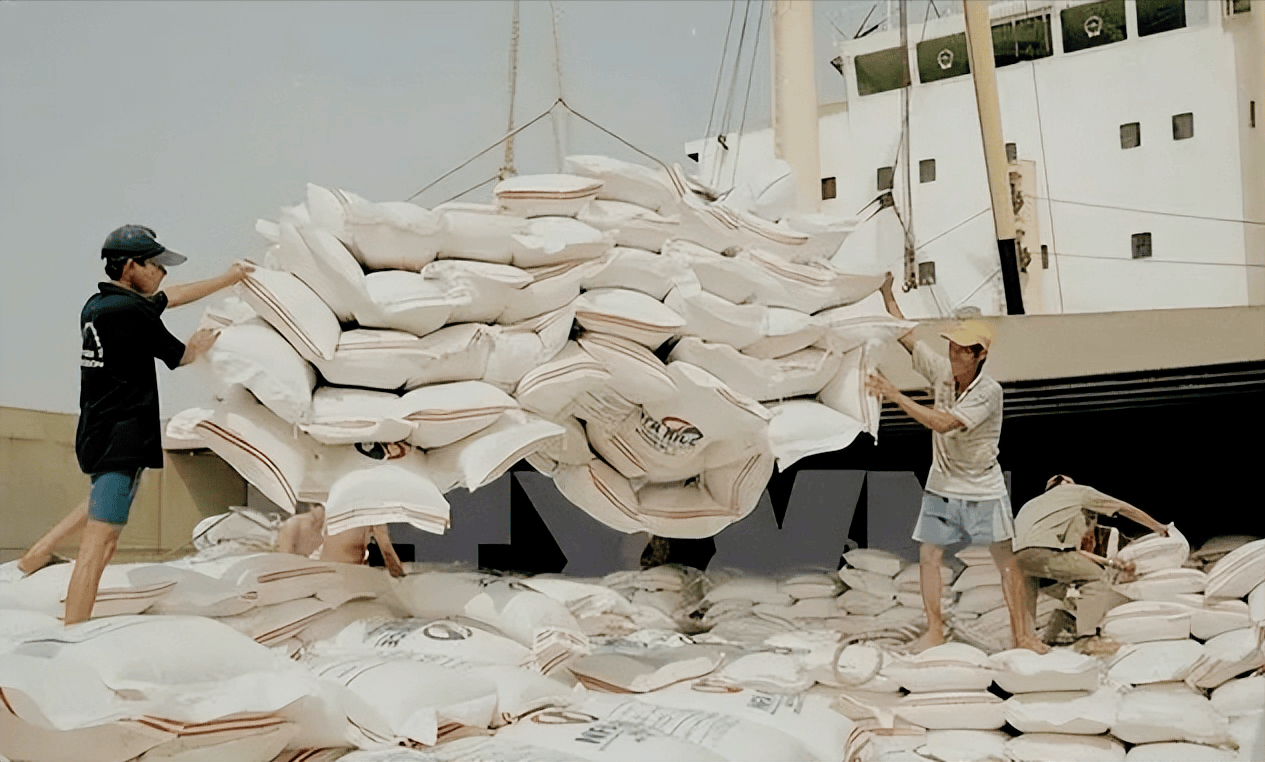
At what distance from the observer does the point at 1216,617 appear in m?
2.46

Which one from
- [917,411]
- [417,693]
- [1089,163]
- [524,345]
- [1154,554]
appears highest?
[1089,163]

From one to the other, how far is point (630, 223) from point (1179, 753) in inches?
58.5

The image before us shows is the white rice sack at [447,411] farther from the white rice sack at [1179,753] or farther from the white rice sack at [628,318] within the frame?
the white rice sack at [1179,753]

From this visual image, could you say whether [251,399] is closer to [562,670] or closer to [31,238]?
[31,238]

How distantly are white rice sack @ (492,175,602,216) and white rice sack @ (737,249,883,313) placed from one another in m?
0.38

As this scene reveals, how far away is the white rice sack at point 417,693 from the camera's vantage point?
65.0 inches

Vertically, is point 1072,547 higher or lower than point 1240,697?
higher

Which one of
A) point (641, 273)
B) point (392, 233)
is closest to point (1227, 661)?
point (641, 273)

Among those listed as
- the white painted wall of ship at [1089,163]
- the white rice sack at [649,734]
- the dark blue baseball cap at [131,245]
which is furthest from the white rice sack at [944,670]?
the dark blue baseball cap at [131,245]

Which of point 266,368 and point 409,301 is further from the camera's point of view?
point 409,301

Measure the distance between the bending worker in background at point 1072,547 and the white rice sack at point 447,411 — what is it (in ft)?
4.52

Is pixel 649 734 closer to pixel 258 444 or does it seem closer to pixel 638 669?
pixel 638 669

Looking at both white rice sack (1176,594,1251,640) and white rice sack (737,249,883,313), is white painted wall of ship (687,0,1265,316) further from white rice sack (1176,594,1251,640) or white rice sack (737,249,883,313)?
white rice sack (1176,594,1251,640)

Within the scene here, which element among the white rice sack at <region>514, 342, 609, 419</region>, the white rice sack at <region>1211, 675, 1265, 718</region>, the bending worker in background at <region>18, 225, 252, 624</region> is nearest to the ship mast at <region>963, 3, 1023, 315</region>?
the white rice sack at <region>1211, 675, 1265, 718</region>
